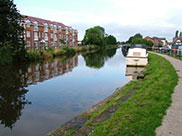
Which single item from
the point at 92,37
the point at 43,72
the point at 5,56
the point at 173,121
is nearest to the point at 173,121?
the point at 173,121

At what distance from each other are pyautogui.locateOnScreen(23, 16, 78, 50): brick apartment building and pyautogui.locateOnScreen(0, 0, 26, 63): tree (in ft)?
47.8

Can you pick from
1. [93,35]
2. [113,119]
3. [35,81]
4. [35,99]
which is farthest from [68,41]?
[113,119]

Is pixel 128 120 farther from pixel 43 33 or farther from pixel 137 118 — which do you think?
pixel 43 33

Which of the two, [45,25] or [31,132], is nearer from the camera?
[31,132]

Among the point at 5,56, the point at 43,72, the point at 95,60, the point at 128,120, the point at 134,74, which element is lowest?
the point at 43,72

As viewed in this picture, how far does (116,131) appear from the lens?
4375mm

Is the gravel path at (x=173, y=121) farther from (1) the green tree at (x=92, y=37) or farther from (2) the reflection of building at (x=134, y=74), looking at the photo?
(1) the green tree at (x=92, y=37)

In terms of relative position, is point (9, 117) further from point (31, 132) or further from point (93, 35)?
point (93, 35)

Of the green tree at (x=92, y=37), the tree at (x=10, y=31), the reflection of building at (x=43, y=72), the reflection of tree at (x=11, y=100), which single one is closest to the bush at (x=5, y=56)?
the tree at (x=10, y=31)

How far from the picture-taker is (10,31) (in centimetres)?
2303

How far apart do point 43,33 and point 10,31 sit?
103ft

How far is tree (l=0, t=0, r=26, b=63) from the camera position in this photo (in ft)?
74.6

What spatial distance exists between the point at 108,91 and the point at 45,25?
47415 mm

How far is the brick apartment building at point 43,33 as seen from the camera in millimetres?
46781
